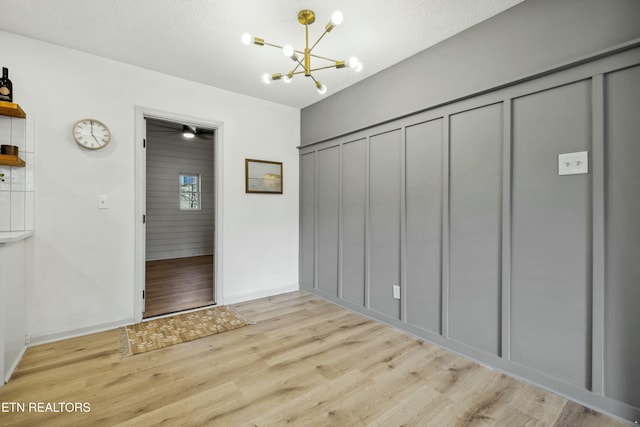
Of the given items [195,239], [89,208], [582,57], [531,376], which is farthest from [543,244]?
[195,239]

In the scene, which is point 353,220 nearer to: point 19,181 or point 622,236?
point 622,236

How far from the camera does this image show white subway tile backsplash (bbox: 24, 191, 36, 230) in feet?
8.13

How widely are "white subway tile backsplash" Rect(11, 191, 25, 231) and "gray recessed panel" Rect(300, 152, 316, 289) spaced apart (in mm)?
2889

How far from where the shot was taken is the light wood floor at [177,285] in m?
3.48

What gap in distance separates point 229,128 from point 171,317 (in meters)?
2.31

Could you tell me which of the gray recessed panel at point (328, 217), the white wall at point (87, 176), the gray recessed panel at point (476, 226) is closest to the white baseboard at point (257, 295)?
the white wall at point (87, 176)

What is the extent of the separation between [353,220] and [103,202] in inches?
102

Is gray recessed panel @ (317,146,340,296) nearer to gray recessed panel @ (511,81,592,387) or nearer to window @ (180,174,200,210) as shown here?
gray recessed panel @ (511,81,592,387)

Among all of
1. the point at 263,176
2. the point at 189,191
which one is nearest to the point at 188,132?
the point at 189,191

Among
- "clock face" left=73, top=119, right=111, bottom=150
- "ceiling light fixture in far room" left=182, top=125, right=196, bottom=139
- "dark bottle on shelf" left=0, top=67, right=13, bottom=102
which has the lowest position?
"clock face" left=73, top=119, right=111, bottom=150

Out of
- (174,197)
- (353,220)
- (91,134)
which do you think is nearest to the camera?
(91,134)

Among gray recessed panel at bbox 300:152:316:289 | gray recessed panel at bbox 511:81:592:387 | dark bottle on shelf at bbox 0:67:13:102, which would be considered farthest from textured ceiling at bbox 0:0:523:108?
gray recessed panel at bbox 300:152:316:289

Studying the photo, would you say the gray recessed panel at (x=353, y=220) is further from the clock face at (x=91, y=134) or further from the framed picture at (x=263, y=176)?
the clock face at (x=91, y=134)

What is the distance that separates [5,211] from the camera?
2396 millimetres
